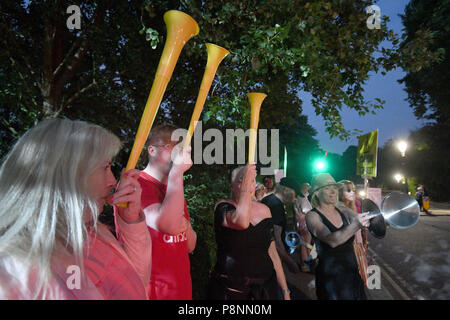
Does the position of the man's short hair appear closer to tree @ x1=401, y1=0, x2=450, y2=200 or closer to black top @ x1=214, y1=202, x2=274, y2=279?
black top @ x1=214, y1=202, x2=274, y2=279

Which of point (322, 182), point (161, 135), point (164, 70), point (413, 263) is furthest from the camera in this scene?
point (413, 263)

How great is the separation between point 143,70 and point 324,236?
320 centimetres

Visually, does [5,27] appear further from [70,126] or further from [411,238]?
[411,238]

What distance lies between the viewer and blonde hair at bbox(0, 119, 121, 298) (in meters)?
0.87

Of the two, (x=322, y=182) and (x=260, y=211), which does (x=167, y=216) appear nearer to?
(x=260, y=211)

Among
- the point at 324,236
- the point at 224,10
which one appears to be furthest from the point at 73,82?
the point at 324,236

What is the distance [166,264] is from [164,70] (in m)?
1.12

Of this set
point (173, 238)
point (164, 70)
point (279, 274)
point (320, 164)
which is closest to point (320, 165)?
point (320, 164)

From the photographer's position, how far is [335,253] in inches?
113

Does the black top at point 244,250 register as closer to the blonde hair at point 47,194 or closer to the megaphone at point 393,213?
the megaphone at point 393,213

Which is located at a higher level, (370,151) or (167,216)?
(370,151)

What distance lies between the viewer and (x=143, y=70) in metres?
4.35

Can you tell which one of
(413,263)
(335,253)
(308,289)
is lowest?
(413,263)

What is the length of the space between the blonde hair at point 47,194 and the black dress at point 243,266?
155 cm
